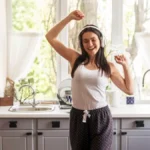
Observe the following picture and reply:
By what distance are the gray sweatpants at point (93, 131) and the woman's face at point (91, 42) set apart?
1.32ft

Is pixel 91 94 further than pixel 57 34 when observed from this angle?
No

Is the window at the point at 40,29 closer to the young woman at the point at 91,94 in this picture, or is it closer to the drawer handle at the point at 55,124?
the drawer handle at the point at 55,124

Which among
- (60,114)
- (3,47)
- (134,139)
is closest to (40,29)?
(3,47)

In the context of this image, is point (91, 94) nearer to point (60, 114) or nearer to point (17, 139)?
point (60, 114)

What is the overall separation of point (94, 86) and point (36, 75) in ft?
4.41

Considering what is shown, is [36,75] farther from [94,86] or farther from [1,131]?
[94,86]

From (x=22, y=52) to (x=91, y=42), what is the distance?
1264 mm

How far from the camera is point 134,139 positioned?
2416mm

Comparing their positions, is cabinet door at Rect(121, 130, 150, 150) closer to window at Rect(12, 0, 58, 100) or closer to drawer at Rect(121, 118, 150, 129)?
drawer at Rect(121, 118, 150, 129)

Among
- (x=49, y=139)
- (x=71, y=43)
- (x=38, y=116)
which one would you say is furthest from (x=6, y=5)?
(x=49, y=139)

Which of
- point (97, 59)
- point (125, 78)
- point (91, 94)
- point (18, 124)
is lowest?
point (18, 124)

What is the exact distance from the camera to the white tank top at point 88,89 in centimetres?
180

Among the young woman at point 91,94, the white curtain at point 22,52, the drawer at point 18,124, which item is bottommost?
the drawer at point 18,124

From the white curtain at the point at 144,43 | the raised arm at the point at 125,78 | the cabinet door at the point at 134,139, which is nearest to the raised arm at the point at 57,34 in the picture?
the raised arm at the point at 125,78
